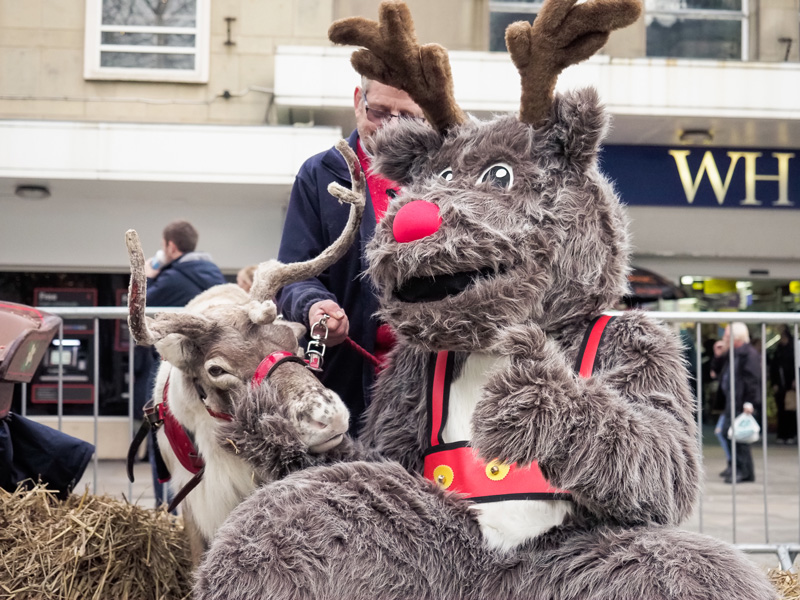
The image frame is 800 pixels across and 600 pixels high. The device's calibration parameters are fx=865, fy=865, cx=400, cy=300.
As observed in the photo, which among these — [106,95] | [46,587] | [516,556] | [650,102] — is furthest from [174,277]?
[650,102]

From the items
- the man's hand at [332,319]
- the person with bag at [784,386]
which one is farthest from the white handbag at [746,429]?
the person with bag at [784,386]

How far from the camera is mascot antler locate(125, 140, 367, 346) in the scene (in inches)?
96.4

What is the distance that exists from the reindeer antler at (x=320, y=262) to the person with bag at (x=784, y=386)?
9.71 m

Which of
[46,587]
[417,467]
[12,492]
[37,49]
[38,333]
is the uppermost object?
[37,49]

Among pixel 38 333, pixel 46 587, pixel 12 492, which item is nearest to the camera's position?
pixel 46 587

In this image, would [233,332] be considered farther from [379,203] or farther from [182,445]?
[379,203]

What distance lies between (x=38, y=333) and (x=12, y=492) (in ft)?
2.19

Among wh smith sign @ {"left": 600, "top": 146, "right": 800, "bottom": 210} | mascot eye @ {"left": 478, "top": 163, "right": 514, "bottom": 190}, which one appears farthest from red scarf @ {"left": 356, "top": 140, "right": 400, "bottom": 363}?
wh smith sign @ {"left": 600, "top": 146, "right": 800, "bottom": 210}

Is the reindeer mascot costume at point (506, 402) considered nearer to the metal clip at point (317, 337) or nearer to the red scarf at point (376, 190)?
the metal clip at point (317, 337)

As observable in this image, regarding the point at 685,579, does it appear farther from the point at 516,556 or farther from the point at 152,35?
the point at 152,35

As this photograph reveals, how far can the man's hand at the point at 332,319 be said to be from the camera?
2467 mm

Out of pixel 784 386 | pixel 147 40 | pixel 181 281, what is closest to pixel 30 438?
pixel 181 281

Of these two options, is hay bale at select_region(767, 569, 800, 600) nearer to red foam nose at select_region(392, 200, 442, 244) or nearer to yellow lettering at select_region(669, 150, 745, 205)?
red foam nose at select_region(392, 200, 442, 244)

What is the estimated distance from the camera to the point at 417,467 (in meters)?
2.29
